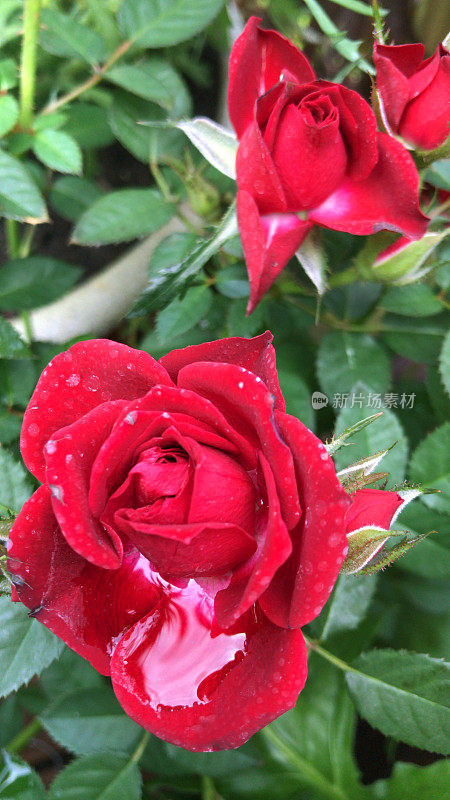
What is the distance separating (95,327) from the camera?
0.70 metres

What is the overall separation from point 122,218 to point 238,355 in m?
0.29

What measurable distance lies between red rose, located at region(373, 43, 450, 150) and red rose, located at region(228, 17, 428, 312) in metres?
0.03

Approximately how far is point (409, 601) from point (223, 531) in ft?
1.54

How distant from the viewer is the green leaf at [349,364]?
519 mm

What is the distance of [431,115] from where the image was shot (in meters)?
0.37

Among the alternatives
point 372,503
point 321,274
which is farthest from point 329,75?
point 372,503

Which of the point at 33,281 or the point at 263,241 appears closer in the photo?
the point at 263,241

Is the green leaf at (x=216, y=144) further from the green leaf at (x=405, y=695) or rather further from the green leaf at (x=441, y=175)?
the green leaf at (x=405, y=695)

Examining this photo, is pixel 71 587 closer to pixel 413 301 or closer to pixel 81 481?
pixel 81 481

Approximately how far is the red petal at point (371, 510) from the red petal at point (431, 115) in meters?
0.21

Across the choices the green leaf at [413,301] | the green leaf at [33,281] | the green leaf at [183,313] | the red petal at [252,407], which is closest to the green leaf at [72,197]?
the green leaf at [33,281]

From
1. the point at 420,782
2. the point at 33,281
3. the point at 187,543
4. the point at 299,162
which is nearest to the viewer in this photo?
the point at 187,543

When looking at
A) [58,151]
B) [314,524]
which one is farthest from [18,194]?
[314,524]

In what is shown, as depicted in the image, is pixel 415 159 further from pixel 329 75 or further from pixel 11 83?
pixel 329 75
